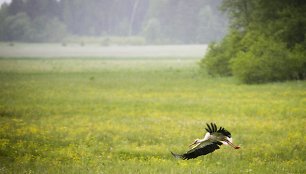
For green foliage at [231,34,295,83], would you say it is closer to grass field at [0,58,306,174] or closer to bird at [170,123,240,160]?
grass field at [0,58,306,174]

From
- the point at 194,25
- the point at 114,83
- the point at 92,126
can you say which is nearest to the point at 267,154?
the point at 92,126

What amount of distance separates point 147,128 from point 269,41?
24.7 meters

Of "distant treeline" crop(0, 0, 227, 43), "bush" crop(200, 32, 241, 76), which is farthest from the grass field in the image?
"distant treeline" crop(0, 0, 227, 43)

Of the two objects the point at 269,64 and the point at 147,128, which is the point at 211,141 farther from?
the point at 269,64

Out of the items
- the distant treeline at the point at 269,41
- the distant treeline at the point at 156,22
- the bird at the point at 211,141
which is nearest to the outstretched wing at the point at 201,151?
the bird at the point at 211,141

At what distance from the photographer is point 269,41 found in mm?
42750

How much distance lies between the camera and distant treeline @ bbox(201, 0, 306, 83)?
41.1 metres

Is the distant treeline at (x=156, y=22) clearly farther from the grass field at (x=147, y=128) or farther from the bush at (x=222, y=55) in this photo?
the grass field at (x=147, y=128)

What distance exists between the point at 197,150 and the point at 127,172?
3198 mm

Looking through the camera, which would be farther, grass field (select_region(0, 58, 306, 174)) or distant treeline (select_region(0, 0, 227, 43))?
distant treeline (select_region(0, 0, 227, 43))

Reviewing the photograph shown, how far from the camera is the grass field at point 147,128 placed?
46.5 ft

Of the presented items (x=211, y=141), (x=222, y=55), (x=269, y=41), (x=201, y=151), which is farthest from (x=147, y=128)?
(x=222, y=55)

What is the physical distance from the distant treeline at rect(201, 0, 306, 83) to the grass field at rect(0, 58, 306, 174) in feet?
9.99

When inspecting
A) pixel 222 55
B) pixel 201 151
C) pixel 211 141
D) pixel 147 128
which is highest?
pixel 222 55
